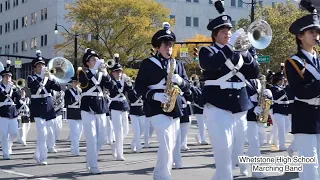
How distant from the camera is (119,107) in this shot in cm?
1461

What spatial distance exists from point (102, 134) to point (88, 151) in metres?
0.64

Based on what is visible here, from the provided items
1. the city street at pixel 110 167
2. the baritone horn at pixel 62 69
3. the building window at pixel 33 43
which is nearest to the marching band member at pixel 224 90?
the city street at pixel 110 167

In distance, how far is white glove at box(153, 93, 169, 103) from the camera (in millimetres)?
8984

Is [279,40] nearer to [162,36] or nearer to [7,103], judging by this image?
[7,103]

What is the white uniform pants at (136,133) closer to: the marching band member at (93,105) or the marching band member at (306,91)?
the marching band member at (93,105)

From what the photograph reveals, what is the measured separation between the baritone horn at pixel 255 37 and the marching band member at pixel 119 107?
6.11m

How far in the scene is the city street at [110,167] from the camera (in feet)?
36.4

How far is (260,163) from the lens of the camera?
884cm

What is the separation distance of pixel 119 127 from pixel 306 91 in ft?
25.5

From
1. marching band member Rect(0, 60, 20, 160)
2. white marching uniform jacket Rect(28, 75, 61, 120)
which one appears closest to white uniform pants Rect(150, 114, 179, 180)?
white marching uniform jacket Rect(28, 75, 61, 120)

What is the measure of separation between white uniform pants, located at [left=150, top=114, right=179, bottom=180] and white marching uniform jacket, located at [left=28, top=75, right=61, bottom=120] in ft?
16.9

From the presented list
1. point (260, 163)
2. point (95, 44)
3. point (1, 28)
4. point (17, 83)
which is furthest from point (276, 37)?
point (1, 28)

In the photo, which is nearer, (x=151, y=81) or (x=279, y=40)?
(x=151, y=81)

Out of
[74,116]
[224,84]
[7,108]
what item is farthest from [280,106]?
[224,84]
